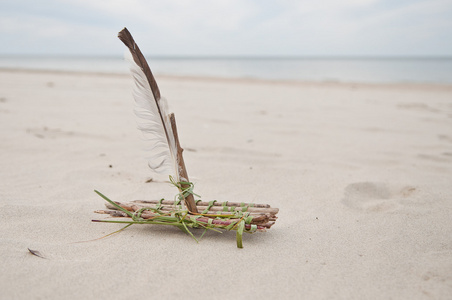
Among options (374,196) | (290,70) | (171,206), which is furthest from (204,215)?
(290,70)

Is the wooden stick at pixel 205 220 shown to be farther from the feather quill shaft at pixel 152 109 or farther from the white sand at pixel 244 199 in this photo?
the feather quill shaft at pixel 152 109

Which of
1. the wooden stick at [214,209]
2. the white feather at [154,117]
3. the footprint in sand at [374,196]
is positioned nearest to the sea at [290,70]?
the white feather at [154,117]

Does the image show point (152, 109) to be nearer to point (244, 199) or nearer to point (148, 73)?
point (148, 73)

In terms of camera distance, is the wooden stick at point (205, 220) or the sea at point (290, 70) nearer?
the wooden stick at point (205, 220)

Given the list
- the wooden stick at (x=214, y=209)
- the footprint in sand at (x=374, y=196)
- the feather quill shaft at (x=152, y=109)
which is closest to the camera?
the feather quill shaft at (x=152, y=109)

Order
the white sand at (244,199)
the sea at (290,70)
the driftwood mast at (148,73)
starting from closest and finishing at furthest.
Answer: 1. the white sand at (244,199)
2. the driftwood mast at (148,73)
3. the sea at (290,70)

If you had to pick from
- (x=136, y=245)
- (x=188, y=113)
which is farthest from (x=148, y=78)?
(x=188, y=113)

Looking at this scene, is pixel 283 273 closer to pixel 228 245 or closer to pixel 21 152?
pixel 228 245

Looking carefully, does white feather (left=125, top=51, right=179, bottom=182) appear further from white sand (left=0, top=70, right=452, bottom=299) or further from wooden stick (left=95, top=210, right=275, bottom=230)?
white sand (left=0, top=70, right=452, bottom=299)
